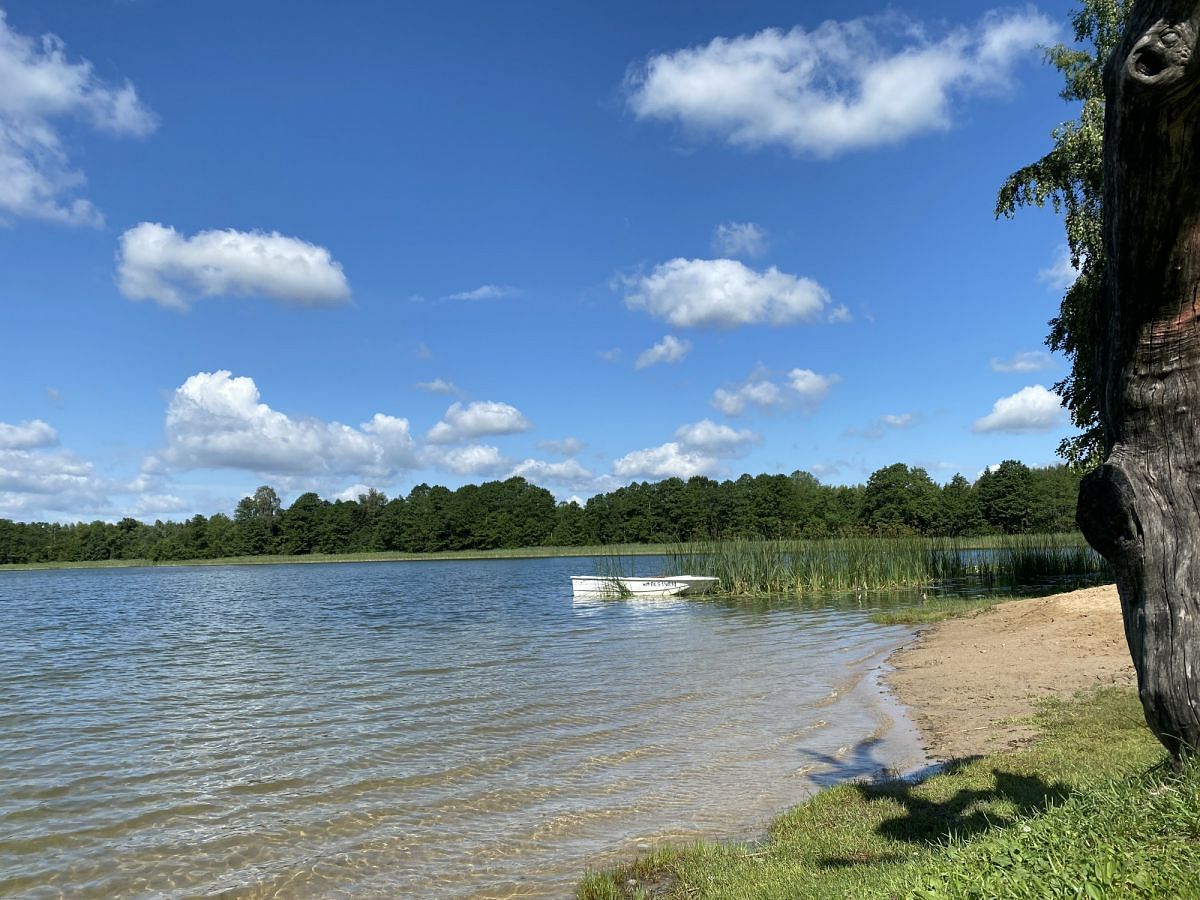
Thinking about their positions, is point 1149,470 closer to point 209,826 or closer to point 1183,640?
point 1183,640

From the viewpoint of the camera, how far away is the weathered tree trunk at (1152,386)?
3.06 m

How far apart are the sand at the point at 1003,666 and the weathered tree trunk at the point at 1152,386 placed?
4483 mm

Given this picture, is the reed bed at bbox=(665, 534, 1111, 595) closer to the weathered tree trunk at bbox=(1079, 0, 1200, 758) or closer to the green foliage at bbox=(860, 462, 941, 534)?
the weathered tree trunk at bbox=(1079, 0, 1200, 758)

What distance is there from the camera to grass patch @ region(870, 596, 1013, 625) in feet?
65.0

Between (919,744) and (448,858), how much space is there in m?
5.11

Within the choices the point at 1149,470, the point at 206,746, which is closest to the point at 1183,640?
the point at 1149,470

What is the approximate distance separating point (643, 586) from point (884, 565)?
9.15 m

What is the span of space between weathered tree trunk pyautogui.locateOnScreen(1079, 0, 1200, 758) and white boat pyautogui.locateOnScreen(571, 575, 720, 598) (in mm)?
26849

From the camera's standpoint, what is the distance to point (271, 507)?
114 m

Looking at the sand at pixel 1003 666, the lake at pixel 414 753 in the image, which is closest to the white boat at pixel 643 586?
the lake at pixel 414 753

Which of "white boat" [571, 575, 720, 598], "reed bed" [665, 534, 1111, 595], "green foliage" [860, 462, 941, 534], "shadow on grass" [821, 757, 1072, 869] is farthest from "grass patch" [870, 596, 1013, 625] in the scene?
"green foliage" [860, 462, 941, 534]

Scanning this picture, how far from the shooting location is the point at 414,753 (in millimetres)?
9227

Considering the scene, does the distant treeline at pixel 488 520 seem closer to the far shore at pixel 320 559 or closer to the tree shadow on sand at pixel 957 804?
the far shore at pixel 320 559

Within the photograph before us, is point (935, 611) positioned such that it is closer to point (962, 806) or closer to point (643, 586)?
point (643, 586)
